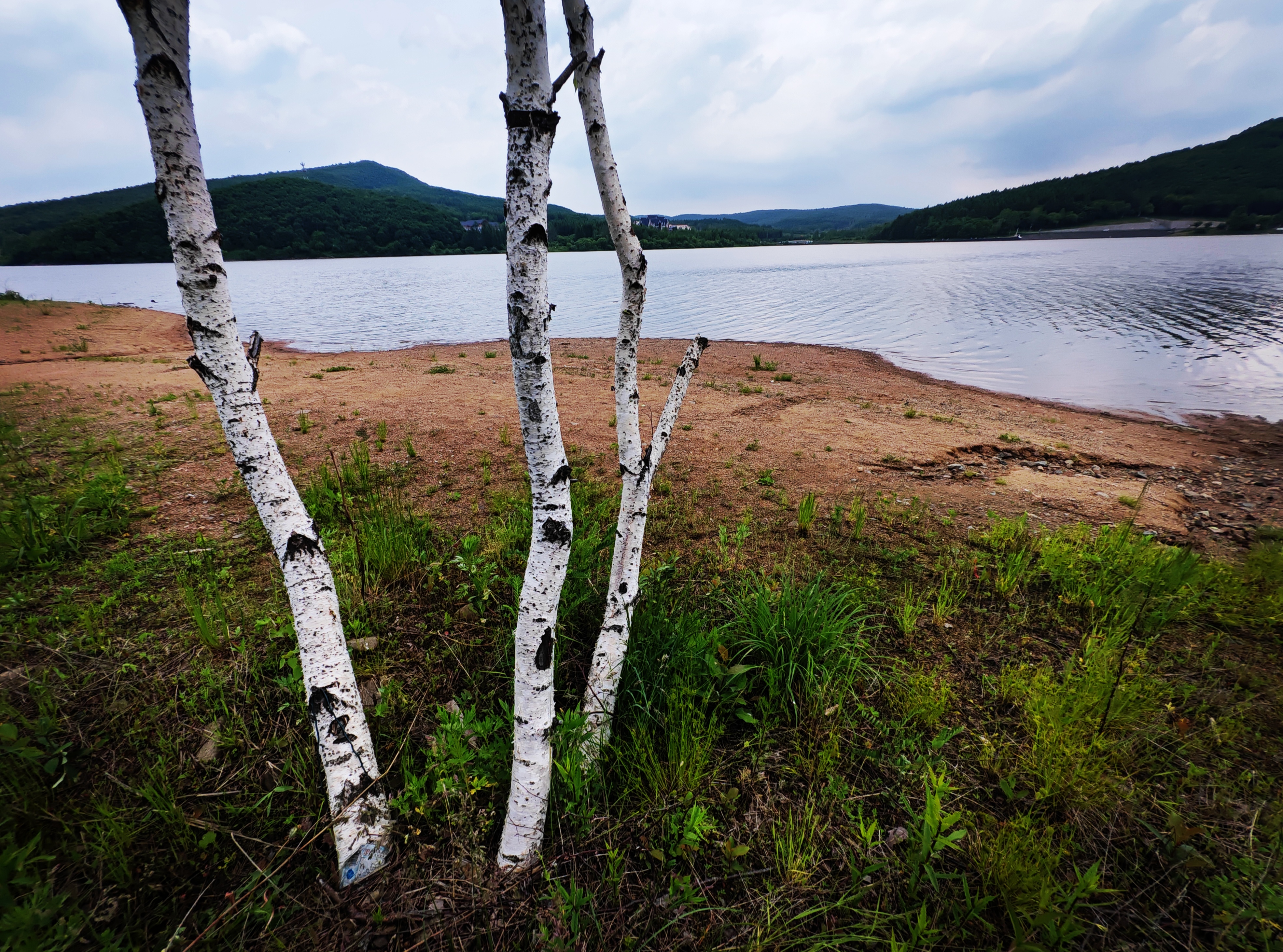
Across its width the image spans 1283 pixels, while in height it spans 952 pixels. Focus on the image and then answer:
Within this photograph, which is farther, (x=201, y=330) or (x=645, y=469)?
(x=645, y=469)

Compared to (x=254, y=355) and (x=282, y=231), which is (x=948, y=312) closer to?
(x=254, y=355)

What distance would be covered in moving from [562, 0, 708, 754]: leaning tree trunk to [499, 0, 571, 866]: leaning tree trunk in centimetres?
43

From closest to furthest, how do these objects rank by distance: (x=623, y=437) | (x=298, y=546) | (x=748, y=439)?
(x=298, y=546) → (x=623, y=437) → (x=748, y=439)

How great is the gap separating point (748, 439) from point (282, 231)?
117 m

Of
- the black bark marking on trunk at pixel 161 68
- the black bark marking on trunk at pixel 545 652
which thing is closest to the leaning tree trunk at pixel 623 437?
the black bark marking on trunk at pixel 545 652

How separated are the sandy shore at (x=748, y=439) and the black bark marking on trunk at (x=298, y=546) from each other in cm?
284

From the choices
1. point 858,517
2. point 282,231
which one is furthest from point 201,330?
point 282,231

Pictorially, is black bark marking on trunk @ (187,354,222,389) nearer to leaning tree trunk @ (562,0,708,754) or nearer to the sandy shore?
leaning tree trunk @ (562,0,708,754)

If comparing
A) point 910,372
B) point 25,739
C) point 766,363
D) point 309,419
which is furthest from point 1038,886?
point 910,372

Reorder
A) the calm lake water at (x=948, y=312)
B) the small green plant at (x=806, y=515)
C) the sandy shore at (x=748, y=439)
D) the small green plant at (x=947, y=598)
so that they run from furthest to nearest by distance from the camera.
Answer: the calm lake water at (x=948, y=312), the sandy shore at (x=748, y=439), the small green plant at (x=806, y=515), the small green plant at (x=947, y=598)

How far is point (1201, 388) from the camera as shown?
14094 millimetres

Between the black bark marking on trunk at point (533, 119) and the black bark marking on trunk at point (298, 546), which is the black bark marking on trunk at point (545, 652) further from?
the black bark marking on trunk at point (533, 119)

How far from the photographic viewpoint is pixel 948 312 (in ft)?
97.8

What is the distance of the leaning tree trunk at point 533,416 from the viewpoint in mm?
1582
